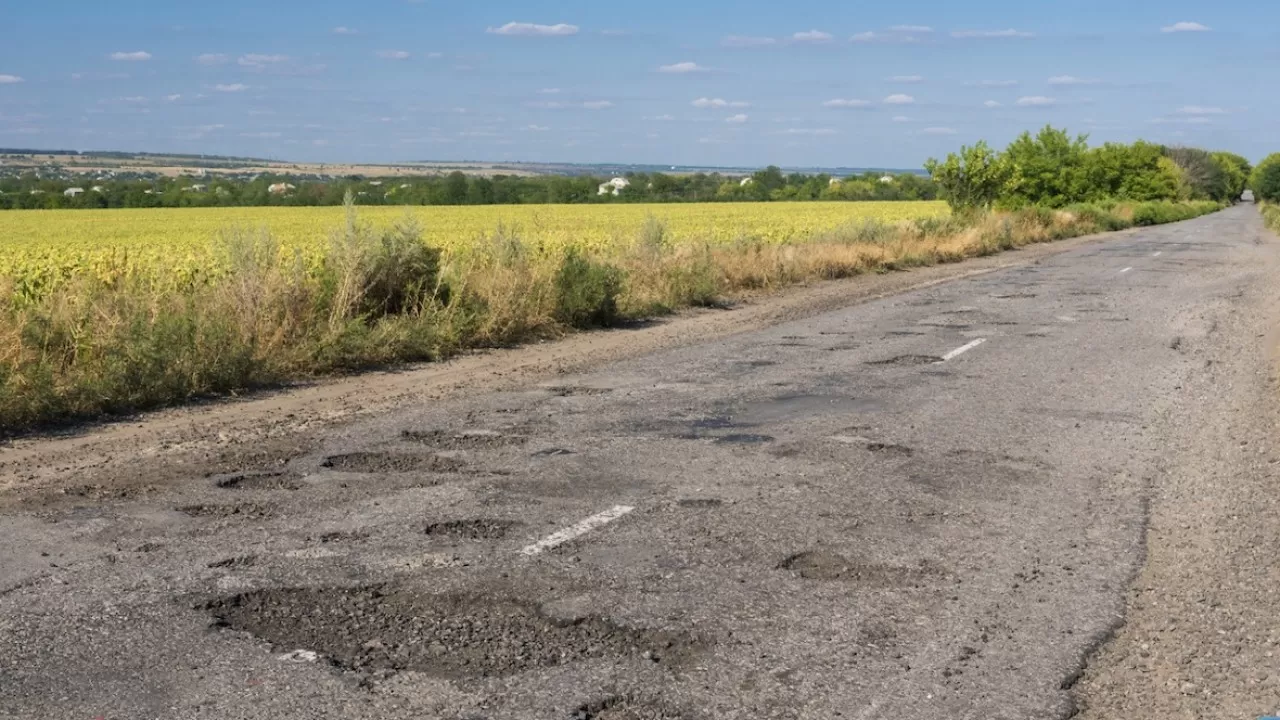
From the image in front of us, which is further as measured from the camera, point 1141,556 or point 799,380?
point 799,380

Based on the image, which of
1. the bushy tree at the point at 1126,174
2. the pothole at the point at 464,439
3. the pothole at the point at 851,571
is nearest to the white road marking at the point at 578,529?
the pothole at the point at 851,571

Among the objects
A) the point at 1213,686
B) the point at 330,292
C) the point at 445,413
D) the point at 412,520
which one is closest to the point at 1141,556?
the point at 1213,686

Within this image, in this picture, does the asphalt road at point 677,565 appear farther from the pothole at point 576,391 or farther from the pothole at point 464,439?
the pothole at point 576,391

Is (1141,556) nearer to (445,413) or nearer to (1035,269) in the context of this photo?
(445,413)

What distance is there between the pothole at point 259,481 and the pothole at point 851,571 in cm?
295

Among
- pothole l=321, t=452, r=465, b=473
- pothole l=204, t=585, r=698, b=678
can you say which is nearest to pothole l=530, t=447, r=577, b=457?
pothole l=321, t=452, r=465, b=473

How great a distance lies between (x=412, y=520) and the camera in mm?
6473

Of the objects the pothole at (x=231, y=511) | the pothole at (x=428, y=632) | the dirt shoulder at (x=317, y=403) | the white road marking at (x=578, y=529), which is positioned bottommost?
the dirt shoulder at (x=317, y=403)

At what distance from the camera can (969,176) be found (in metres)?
42.2

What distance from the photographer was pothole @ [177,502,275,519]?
21.4ft

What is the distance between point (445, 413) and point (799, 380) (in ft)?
11.1

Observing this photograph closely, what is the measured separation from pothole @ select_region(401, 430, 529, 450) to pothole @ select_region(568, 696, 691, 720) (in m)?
4.32

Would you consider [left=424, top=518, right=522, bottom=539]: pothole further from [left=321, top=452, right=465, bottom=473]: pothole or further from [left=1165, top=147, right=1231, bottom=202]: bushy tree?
[left=1165, top=147, right=1231, bottom=202]: bushy tree

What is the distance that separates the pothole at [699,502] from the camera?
6840 millimetres
